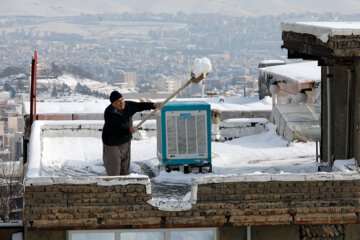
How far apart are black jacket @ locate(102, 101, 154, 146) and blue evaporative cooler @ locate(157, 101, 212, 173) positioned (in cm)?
143

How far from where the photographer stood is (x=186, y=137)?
1659 centimetres

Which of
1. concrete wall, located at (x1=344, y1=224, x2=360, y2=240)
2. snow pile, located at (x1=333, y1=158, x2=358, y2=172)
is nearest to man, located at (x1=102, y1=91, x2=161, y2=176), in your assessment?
snow pile, located at (x1=333, y1=158, x2=358, y2=172)

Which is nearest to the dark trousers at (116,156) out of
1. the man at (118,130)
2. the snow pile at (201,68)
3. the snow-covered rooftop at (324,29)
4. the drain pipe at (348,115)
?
the man at (118,130)

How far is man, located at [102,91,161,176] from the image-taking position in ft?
48.9

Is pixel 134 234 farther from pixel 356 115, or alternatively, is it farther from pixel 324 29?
pixel 324 29

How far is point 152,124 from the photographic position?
71.7ft

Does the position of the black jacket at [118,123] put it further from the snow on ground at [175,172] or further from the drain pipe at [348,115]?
the drain pipe at [348,115]

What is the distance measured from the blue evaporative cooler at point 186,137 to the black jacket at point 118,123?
4.70 ft

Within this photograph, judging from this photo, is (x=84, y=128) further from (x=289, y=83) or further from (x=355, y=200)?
(x=289, y=83)

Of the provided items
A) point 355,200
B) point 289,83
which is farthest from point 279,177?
point 289,83

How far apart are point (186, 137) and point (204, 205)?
2.99 meters

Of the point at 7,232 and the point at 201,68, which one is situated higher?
the point at 201,68

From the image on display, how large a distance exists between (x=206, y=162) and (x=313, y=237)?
3030 mm

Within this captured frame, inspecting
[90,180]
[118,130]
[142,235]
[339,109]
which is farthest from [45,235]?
[339,109]
